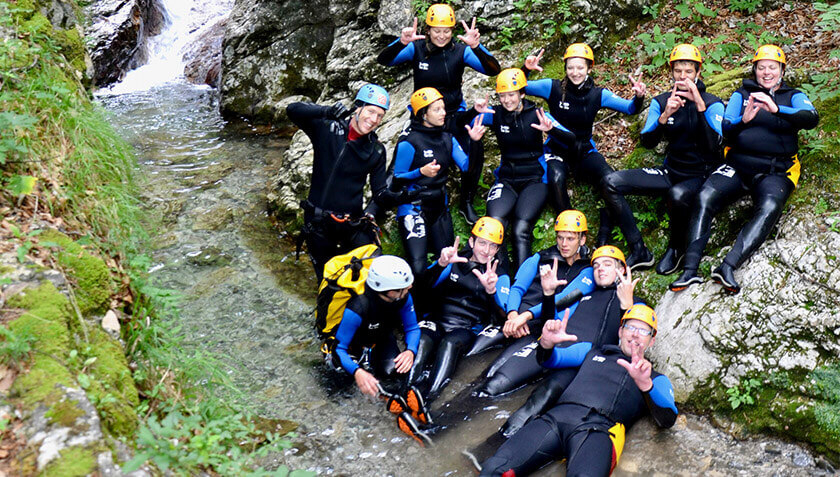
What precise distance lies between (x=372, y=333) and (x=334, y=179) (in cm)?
176

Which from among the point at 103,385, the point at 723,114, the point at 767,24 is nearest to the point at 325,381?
the point at 103,385

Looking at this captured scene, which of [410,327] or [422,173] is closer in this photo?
[410,327]

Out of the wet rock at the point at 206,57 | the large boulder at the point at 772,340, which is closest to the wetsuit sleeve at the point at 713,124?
the large boulder at the point at 772,340

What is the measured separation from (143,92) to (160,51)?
9.84ft

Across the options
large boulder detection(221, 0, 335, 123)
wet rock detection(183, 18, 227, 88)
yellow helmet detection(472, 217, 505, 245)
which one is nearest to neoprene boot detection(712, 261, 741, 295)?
yellow helmet detection(472, 217, 505, 245)

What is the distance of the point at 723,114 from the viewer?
6.53m

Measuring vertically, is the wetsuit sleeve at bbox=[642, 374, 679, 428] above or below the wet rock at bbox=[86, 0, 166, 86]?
below

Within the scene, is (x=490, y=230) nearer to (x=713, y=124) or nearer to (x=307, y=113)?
(x=307, y=113)

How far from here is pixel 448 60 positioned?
Result: 795 centimetres

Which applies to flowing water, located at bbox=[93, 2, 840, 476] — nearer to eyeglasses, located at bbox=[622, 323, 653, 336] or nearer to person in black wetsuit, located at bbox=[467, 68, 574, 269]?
eyeglasses, located at bbox=[622, 323, 653, 336]

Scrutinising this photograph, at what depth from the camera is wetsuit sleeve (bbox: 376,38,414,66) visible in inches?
316

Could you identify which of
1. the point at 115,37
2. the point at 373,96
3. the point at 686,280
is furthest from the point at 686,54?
the point at 115,37

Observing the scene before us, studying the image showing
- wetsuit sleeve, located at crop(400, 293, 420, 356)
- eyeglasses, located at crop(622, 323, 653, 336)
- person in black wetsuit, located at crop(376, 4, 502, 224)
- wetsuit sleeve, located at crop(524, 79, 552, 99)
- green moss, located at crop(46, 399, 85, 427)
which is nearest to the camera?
green moss, located at crop(46, 399, 85, 427)

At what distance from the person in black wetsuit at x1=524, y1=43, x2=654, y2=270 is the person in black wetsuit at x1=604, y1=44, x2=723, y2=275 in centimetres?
22
